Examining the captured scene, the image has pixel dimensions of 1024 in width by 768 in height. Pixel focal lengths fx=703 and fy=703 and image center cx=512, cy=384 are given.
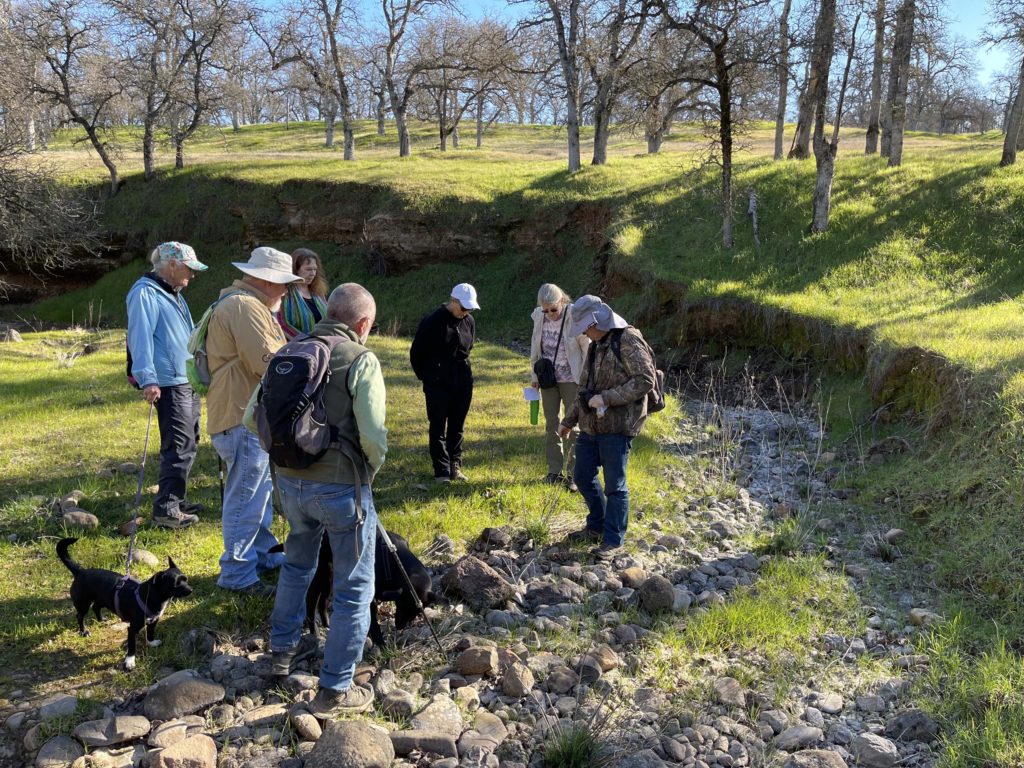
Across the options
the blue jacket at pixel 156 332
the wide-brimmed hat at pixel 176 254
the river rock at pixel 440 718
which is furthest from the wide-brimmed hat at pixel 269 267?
the river rock at pixel 440 718

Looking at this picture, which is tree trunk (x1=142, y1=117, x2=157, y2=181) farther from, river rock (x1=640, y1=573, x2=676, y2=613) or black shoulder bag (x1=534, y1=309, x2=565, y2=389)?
river rock (x1=640, y1=573, x2=676, y2=613)

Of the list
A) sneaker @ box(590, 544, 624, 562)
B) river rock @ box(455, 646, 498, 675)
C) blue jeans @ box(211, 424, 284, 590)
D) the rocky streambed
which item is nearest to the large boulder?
the rocky streambed

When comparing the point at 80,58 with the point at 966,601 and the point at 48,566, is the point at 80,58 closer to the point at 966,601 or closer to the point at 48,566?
the point at 48,566

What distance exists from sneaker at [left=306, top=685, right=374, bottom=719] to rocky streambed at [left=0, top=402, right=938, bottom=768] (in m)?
0.07

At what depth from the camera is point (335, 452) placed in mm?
3676

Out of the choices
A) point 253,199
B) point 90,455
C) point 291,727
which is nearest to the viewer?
point 291,727

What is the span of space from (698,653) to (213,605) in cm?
330

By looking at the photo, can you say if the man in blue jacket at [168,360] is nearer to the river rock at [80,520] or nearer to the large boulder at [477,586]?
the river rock at [80,520]

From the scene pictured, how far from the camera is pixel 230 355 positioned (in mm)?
4852

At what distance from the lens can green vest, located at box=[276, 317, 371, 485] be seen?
3664 mm

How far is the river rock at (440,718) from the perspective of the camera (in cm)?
379

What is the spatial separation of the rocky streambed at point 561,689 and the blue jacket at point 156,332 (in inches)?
87.6

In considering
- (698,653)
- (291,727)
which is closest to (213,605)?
(291,727)

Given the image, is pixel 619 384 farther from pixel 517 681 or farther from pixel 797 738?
pixel 797 738
